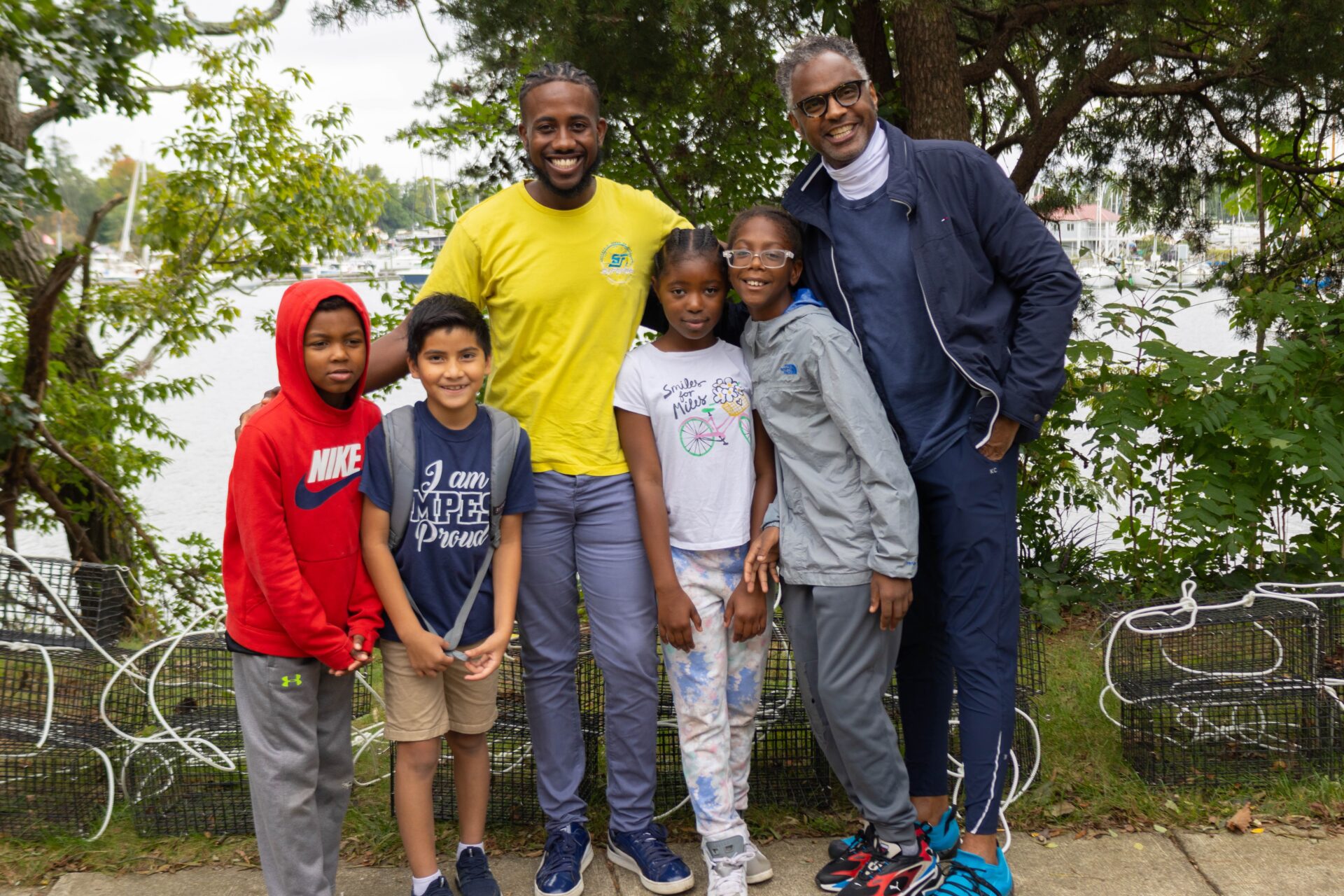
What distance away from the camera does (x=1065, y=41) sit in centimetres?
549

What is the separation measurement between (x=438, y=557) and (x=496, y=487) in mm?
204

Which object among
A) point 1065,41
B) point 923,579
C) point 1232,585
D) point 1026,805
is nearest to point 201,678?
point 923,579

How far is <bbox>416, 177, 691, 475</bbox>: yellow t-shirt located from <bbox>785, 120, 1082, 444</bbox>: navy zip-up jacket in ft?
2.13

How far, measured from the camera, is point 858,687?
8.56ft

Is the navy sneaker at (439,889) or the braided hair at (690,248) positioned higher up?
the braided hair at (690,248)

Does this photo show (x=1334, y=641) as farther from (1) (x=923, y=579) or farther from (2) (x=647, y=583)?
(2) (x=647, y=583)

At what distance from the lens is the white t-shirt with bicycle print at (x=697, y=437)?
8.91ft

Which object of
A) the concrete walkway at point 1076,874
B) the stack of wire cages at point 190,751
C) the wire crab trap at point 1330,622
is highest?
the wire crab trap at point 1330,622

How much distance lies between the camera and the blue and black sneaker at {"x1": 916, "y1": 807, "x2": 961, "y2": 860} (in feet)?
9.39

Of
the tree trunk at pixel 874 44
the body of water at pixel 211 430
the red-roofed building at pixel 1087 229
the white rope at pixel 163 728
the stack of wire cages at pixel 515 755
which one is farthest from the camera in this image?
the body of water at pixel 211 430

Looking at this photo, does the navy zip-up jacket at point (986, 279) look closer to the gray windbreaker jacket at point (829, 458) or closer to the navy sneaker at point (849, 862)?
the gray windbreaker jacket at point (829, 458)

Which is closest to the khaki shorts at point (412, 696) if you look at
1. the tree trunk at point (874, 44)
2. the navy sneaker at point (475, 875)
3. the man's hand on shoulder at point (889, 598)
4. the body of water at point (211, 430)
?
the navy sneaker at point (475, 875)

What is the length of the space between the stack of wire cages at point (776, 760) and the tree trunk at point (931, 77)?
2601mm

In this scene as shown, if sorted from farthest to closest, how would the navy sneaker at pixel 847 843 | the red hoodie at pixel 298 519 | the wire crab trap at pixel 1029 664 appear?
the wire crab trap at pixel 1029 664, the navy sneaker at pixel 847 843, the red hoodie at pixel 298 519
